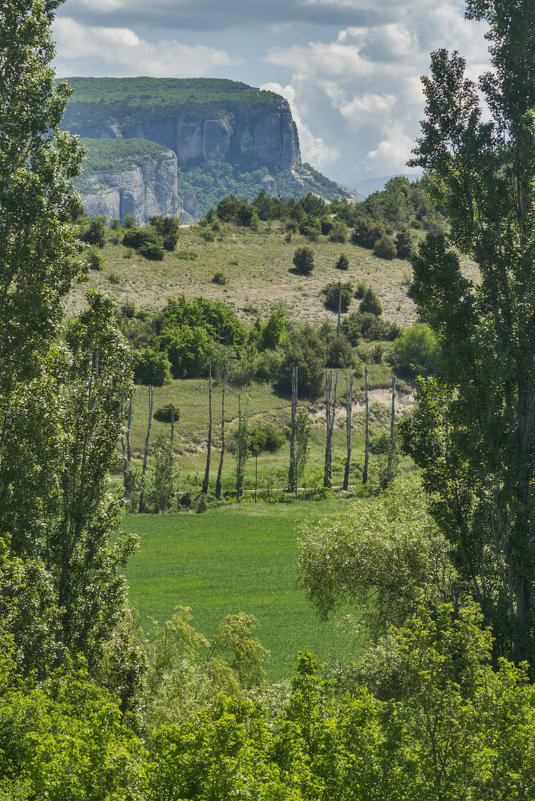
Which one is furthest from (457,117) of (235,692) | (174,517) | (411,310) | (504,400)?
(411,310)

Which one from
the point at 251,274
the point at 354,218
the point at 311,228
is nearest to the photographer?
the point at 251,274

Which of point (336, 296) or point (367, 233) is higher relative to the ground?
point (367, 233)

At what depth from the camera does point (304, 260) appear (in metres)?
106

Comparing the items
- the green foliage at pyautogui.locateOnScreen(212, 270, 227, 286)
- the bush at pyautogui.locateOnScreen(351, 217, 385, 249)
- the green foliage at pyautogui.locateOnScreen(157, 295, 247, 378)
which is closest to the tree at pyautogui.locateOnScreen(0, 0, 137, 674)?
the green foliage at pyautogui.locateOnScreen(157, 295, 247, 378)

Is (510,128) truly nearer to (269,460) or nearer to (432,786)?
(432,786)

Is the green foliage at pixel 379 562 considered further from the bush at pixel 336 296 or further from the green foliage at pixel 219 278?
the bush at pixel 336 296

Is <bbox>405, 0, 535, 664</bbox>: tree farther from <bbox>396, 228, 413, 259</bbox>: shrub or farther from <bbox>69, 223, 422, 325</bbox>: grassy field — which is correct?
<bbox>396, 228, 413, 259</bbox>: shrub

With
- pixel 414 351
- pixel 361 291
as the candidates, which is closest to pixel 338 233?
pixel 361 291

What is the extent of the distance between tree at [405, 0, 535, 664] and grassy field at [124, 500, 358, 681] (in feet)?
27.5

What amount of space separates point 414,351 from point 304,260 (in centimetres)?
2422

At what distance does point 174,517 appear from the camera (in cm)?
5147

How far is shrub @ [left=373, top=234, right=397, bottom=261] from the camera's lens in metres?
116

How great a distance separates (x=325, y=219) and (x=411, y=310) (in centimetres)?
Result: 2438

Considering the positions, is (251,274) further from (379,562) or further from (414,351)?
(379,562)
